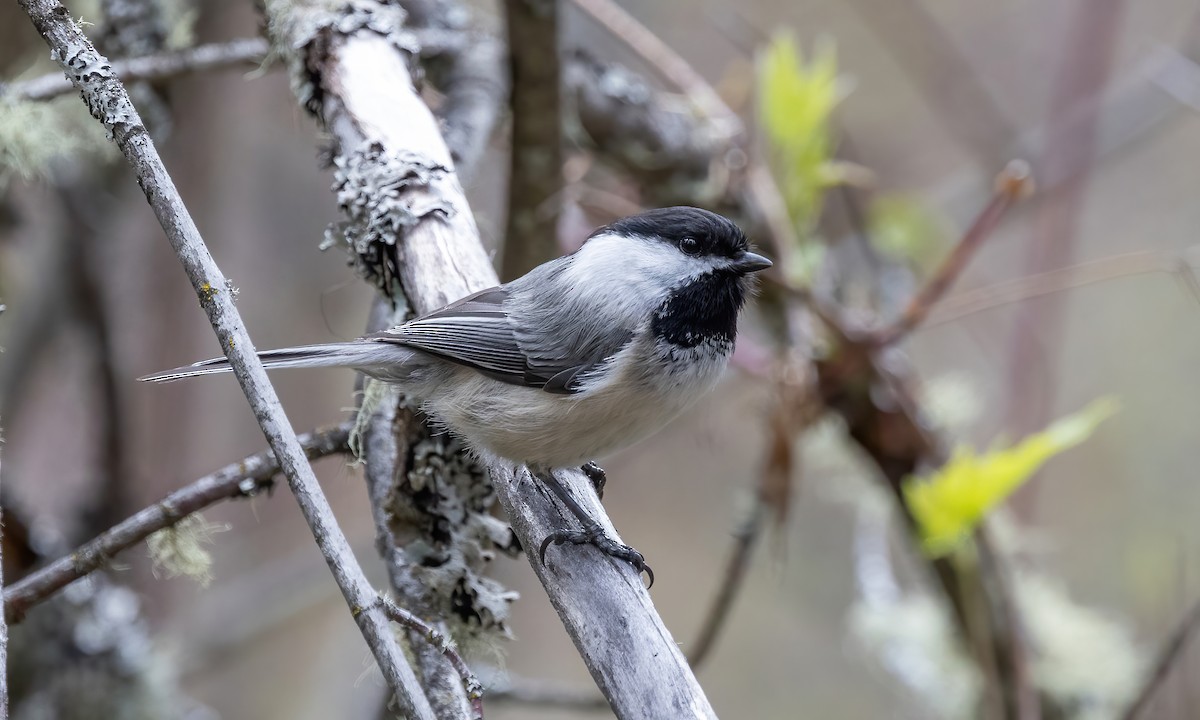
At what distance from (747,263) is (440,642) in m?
0.96

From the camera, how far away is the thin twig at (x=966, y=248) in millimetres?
1881

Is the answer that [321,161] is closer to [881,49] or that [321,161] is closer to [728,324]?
[728,324]

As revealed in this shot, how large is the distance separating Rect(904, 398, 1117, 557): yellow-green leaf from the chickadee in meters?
0.54

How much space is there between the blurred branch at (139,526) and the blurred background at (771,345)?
6.1 inches

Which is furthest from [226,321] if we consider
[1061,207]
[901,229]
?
[1061,207]

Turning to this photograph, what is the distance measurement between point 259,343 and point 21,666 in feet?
5.98

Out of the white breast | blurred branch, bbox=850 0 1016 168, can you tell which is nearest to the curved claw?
the white breast

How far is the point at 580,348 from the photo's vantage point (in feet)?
5.34

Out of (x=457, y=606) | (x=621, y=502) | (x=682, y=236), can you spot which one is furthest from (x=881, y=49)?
(x=457, y=606)

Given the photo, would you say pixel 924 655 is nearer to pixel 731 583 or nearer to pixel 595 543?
pixel 731 583

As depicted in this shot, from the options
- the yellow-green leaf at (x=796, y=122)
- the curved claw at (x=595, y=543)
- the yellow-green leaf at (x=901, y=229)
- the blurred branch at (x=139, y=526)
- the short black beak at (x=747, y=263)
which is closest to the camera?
the blurred branch at (x=139, y=526)

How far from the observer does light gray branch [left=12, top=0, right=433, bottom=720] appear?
87cm

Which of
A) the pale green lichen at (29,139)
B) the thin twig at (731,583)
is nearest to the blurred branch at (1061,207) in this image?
the thin twig at (731,583)

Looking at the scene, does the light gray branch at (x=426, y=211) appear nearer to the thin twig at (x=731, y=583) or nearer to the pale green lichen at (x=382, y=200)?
the pale green lichen at (x=382, y=200)
